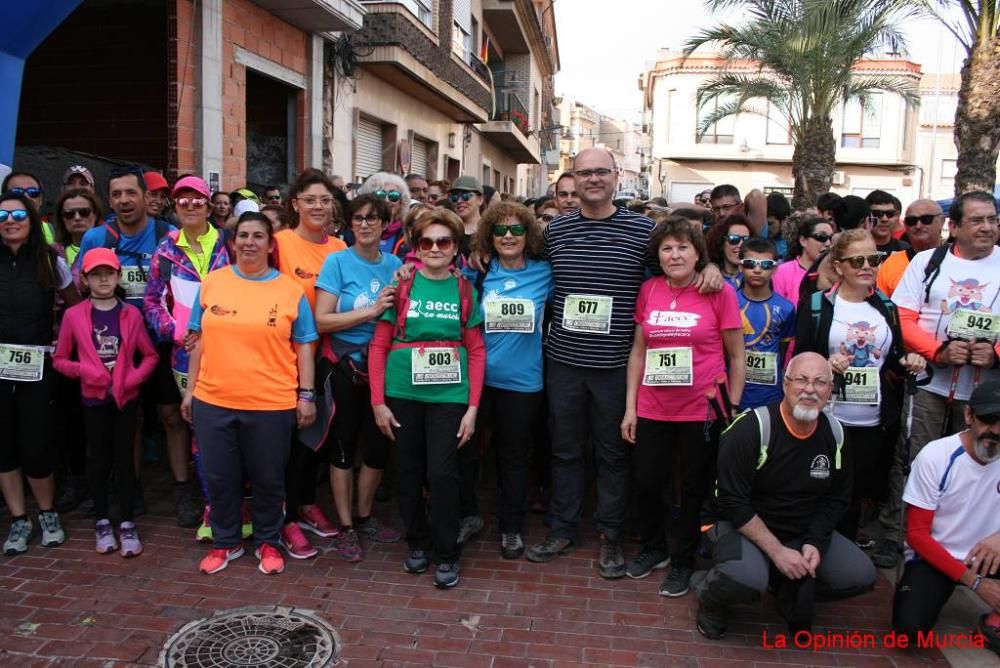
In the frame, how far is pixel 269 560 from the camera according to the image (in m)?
4.43

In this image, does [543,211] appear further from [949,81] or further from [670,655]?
[949,81]

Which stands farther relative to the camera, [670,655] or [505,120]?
[505,120]

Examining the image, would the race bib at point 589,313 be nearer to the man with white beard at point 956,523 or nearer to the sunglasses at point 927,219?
the man with white beard at point 956,523

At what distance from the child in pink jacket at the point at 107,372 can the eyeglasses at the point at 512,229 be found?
7.29 ft

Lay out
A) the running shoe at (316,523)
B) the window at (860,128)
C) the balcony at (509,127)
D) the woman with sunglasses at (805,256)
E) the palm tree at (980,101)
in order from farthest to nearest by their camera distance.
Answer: the window at (860,128) → the balcony at (509,127) → the palm tree at (980,101) → the woman with sunglasses at (805,256) → the running shoe at (316,523)

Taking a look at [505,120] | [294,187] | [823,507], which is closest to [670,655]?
[823,507]

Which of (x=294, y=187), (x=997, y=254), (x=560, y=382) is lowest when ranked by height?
(x=560, y=382)

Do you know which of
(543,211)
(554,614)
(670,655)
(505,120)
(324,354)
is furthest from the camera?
(505,120)

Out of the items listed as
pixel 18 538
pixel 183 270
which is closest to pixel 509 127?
pixel 183 270

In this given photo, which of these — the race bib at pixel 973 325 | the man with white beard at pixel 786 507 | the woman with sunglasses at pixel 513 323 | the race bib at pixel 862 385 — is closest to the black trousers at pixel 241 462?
the woman with sunglasses at pixel 513 323

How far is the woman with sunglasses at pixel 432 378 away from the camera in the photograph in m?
4.30

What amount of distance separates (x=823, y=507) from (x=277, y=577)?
290 centimetres

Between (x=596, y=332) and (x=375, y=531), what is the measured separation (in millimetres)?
1875

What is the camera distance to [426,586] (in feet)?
14.2
